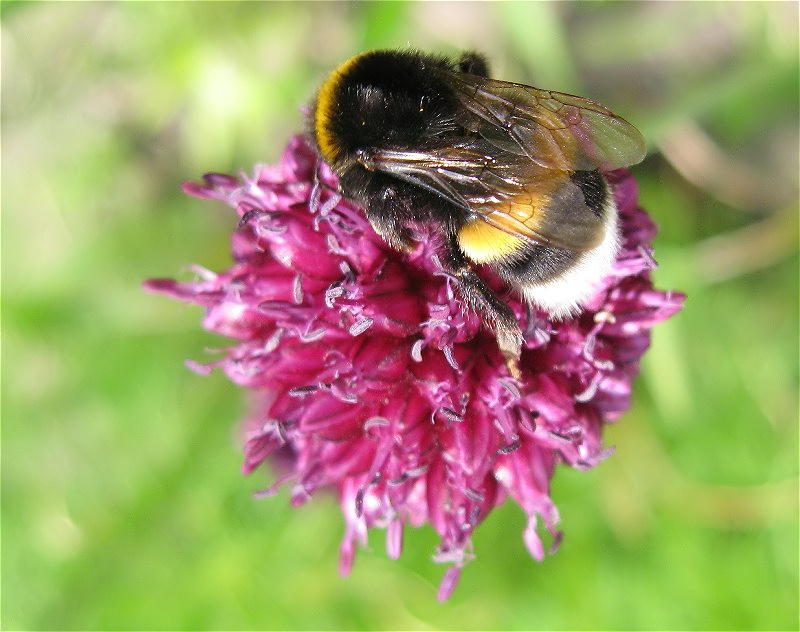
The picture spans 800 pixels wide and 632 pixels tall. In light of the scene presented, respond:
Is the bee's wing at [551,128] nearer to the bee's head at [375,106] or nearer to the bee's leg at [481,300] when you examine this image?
the bee's head at [375,106]

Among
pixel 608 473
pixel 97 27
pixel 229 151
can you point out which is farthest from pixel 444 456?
pixel 97 27

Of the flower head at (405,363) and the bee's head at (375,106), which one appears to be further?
the flower head at (405,363)

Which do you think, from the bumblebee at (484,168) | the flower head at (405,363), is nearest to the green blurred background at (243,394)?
the flower head at (405,363)

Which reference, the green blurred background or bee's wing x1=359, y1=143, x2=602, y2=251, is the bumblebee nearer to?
bee's wing x1=359, y1=143, x2=602, y2=251

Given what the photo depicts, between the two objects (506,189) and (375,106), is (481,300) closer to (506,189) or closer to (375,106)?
(506,189)

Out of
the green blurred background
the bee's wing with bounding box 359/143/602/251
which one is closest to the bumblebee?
the bee's wing with bounding box 359/143/602/251

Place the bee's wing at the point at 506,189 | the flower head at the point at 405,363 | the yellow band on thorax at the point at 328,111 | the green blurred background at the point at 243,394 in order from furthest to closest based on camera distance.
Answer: the green blurred background at the point at 243,394, the flower head at the point at 405,363, the yellow band on thorax at the point at 328,111, the bee's wing at the point at 506,189
